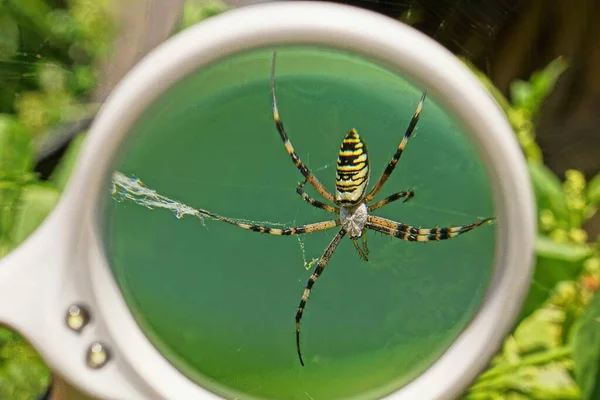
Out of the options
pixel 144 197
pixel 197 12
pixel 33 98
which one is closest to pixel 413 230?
pixel 144 197

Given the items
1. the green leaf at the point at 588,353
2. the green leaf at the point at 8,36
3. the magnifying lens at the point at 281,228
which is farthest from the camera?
the green leaf at the point at 8,36

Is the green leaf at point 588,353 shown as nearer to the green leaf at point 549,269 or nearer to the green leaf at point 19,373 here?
the green leaf at point 549,269

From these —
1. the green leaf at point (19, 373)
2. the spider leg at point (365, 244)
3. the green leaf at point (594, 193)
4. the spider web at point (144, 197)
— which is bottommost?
the green leaf at point (19, 373)

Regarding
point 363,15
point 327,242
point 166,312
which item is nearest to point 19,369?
point 166,312

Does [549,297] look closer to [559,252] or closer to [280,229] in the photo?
[559,252]

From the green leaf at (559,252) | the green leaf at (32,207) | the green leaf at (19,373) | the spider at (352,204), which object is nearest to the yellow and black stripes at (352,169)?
the spider at (352,204)

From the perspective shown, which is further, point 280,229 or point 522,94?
point 522,94

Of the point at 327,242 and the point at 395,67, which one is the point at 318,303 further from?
the point at 395,67

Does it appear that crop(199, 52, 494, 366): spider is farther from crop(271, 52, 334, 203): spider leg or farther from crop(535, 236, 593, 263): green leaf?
crop(535, 236, 593, 263): green leaf
